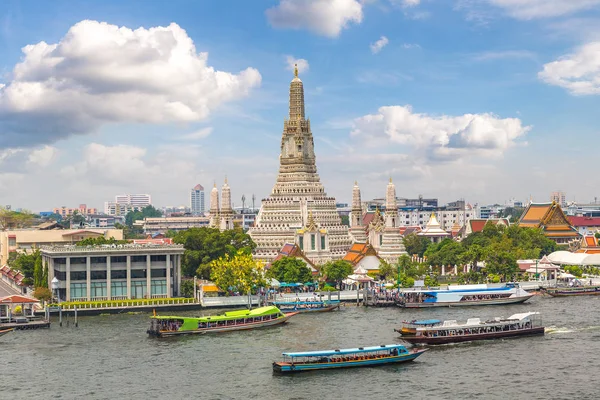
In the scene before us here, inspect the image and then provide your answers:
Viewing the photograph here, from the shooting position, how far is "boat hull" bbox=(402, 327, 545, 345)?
70.5 meters

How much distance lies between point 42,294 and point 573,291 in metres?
60.2

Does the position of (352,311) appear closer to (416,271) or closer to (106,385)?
(416,271)

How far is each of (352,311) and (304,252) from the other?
3043cm

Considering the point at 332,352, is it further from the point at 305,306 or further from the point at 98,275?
the point at 98,275

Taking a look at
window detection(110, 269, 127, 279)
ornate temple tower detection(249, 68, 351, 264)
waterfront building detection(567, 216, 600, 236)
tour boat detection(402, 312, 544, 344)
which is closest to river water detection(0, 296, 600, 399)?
tour boat detection(402, 312, 544, 344)

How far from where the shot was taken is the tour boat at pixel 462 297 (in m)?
94.4

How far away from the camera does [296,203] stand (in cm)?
13162

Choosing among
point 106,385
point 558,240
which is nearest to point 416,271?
point 558,240

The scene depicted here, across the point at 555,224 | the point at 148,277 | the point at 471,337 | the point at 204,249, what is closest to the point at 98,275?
the point at 148,277

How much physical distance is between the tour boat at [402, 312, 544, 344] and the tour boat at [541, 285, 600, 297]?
29989mm

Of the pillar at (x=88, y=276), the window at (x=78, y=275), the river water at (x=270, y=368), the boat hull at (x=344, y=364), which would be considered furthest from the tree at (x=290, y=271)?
the boat hull at (x=344, y=364)

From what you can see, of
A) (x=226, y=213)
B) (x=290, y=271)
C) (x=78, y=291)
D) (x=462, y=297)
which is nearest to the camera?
(x=78, y=291)

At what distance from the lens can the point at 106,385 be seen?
188ft

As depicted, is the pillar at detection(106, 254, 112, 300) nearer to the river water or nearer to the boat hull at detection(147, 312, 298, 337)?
the river water
